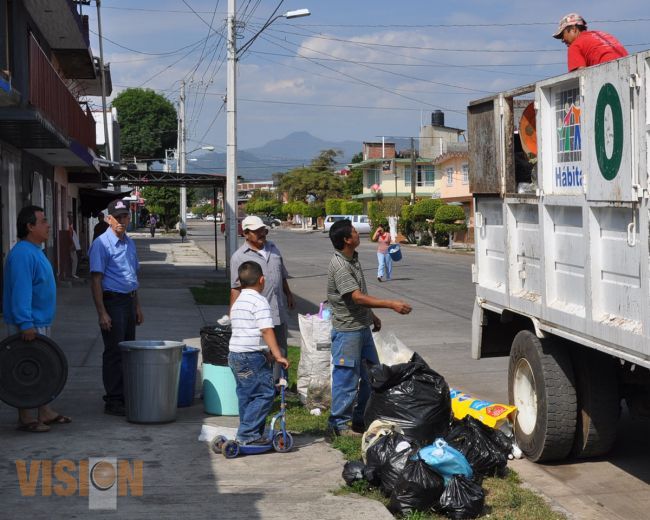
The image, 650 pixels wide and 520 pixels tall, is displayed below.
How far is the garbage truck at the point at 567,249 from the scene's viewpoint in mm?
5430

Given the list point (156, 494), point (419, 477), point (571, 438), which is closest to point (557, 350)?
point (571, 438)

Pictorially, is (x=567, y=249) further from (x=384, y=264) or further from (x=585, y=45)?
(x=384, y=264)

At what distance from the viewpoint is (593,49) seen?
664 cm

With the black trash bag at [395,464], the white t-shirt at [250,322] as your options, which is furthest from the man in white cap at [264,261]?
the black trash bag at [395,464]

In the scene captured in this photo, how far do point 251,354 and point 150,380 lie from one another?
4.48 feet

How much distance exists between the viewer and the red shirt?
6.59 meters

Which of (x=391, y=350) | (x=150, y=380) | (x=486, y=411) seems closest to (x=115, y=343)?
(x=150, y=380)

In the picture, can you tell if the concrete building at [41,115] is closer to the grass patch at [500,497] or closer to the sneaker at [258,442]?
the sneaker at [258,442]

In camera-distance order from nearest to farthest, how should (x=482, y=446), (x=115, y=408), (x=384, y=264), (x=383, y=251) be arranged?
(x=482, y=446)
(x=115, y=408)
(x=383, y=251)
(x=384, y=264)

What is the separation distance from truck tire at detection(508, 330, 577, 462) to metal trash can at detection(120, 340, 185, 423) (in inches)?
112

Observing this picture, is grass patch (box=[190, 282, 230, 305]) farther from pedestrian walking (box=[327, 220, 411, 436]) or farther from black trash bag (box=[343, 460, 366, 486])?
black trash bag (box=[343, 460, 366, 486])

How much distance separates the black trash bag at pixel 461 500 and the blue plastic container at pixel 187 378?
3680 mm

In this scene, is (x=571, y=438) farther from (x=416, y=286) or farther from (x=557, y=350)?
(x=416, y=286)

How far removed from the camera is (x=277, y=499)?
6.03 m
